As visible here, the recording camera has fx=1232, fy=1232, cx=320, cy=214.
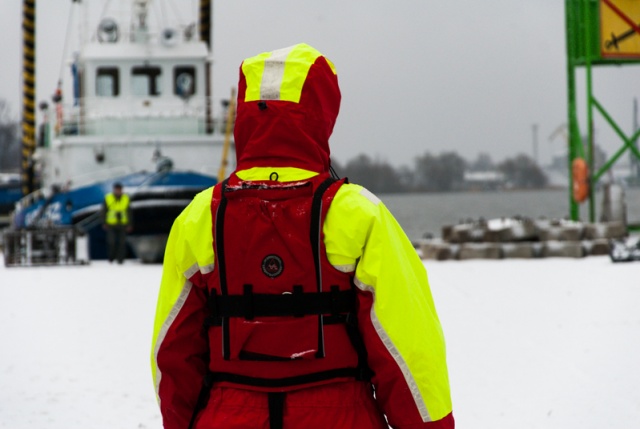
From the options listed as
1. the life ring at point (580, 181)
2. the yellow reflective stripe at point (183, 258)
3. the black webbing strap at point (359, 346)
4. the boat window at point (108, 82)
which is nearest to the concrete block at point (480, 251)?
the life ring at point (580, 181)

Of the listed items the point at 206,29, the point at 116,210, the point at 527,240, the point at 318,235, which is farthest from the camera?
the point at 206,29

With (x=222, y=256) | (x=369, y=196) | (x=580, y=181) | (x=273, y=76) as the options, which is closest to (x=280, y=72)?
(x=273, y=76)

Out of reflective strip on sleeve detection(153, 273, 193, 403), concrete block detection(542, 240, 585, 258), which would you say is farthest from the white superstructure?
reflective strip on sleeve detection(153, 273, 193, 403)

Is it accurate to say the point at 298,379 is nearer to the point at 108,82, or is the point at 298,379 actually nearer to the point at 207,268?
the point at 207,268

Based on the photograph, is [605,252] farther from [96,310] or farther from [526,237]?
[96,310]

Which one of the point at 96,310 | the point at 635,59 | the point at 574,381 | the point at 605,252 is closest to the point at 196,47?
the point at 635,59

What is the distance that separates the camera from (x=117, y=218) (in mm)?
21938

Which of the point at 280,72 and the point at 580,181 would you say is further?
the point at 580,181

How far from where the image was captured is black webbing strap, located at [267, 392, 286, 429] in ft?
10.4

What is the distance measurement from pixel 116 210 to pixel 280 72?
18935mm

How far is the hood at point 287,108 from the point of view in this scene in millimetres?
3223

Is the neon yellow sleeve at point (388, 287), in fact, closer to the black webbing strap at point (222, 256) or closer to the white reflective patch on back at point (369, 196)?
the white reflective patch on back at point (369, 196)

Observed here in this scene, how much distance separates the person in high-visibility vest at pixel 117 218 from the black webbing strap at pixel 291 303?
18768mm

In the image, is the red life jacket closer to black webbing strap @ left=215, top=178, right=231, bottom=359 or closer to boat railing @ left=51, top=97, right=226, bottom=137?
black webbing strap @ left=215, top=178, right=231, bottom=359
